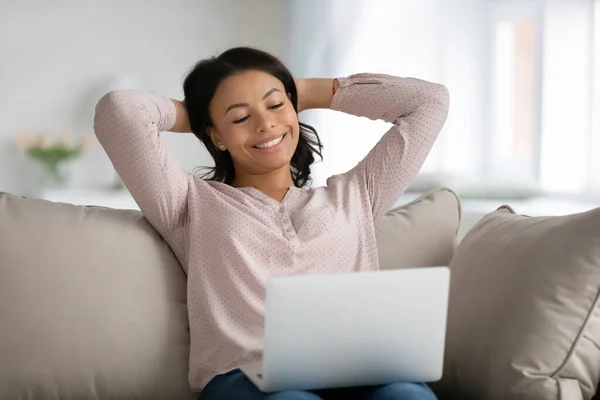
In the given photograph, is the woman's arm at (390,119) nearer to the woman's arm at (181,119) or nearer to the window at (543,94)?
the woman's arm at (181,119)

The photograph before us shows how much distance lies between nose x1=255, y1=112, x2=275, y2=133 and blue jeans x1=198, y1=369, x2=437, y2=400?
1.78 feet

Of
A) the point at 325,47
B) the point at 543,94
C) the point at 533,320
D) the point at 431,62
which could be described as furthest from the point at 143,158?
the point at 325,47

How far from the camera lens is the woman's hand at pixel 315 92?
2.00m

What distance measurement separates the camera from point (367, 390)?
1.41 meters

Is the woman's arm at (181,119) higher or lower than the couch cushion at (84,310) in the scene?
higher

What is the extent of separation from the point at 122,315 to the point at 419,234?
681 mm

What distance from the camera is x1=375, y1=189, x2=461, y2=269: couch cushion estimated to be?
1.88 m

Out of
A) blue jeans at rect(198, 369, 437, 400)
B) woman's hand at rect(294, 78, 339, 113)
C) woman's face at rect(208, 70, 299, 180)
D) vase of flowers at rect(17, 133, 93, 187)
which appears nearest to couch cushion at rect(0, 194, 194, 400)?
blue jeans at rect(198, 369, 437, 400)

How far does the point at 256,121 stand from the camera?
1824mm

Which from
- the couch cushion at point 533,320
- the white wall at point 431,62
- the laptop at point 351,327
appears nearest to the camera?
the laptop at point 351,327

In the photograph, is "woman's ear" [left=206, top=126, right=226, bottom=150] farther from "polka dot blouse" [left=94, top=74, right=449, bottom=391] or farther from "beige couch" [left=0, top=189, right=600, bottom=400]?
"beige couch" [left=0, top=189, right=600, bottom=400]

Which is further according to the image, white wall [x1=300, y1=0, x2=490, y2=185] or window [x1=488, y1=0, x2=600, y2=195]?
white wall [x1=300, y1=0, x2=490, y2=185]

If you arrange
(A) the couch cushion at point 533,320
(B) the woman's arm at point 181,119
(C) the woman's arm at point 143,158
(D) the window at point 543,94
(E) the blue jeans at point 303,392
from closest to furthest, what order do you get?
1. (E) the blue jeans at point 303,392
2. (A) the couch cushion at point 533,320
3. (C) the woman's arm at point 143,158
4. (B) the woman's arm at point 181,119
5. (D) the window at point 543,94

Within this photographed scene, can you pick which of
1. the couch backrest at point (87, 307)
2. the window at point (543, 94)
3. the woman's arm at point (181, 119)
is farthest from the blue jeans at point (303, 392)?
the window at point (543, 94)
